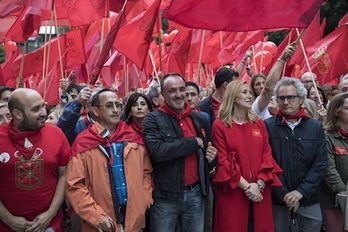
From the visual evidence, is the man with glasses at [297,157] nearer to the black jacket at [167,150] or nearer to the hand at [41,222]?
the black jacket at [167,150]

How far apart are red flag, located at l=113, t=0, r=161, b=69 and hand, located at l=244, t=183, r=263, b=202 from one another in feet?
10.0

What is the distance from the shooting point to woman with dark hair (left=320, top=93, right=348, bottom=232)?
5277 millimetres

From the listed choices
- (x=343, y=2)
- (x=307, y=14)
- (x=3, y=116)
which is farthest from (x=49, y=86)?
(x=343, y=2)

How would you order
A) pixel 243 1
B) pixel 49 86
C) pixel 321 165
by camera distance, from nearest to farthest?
pixel 321 165 → pixel 243 1 → pixel 49 86

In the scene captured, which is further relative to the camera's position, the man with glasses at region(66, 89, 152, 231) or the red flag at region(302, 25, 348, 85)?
the red flag at region(302, 25, 348, 85)

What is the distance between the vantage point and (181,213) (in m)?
4.96

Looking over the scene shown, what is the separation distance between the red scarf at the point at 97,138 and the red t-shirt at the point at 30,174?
15 cm

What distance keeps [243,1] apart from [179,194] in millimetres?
2068

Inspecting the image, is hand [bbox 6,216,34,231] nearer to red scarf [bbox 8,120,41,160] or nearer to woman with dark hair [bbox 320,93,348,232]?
red scarf [bbox 8,120,41,160]

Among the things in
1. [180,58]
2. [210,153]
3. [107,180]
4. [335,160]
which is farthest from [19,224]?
[180,58]

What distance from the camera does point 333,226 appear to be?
5.42 metres

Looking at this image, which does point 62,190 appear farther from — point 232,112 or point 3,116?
point 232,112

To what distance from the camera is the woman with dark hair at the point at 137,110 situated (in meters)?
5.35

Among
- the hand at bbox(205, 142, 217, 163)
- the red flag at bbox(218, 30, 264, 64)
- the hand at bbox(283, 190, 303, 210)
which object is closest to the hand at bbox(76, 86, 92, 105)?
the hand at bbox(205, 142, 217, 163)
